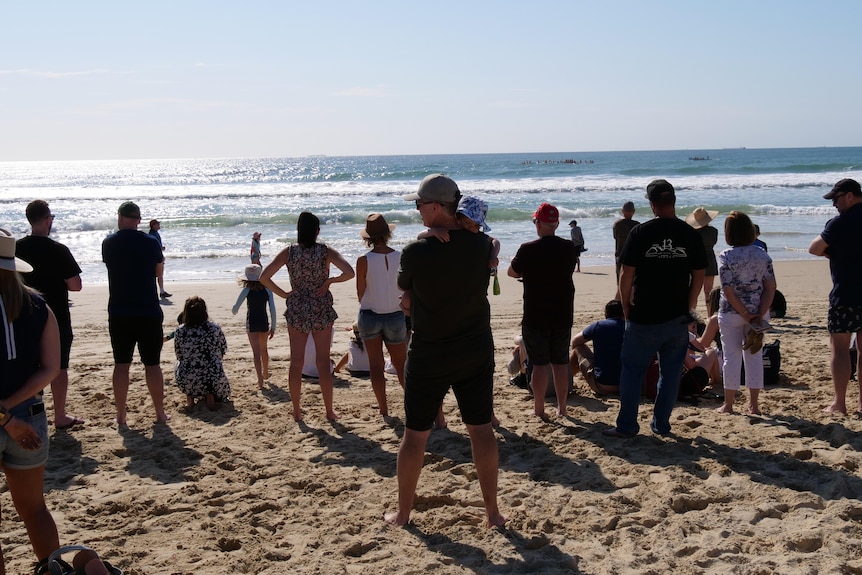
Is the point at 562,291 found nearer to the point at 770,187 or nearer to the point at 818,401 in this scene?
the point at 818,401

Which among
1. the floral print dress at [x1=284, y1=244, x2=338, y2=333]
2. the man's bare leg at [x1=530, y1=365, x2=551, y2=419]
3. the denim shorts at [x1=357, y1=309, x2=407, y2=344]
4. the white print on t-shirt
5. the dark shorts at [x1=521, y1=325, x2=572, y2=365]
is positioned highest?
the white print on t-shirt

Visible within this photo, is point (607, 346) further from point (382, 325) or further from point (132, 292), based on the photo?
point (132, 292)

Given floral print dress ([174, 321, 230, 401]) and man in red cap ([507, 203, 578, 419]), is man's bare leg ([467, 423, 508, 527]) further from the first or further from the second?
floral print dress ([174, 321, 230, 401])

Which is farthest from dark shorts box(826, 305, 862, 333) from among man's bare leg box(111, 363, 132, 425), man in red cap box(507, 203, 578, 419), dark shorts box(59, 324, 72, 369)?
dark shorts box(59, 324, 72, 369)

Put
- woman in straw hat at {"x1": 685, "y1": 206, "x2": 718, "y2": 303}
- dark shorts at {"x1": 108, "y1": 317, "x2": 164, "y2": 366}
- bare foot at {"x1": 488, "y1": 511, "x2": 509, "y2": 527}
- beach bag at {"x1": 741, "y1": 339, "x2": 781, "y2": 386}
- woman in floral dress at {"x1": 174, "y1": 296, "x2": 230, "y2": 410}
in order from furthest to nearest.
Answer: woman in straw hat at {"x1": 685, "y1": 206, "x2": 718, "y2": 303} → beach bag at {"x1": 741, "y1": 339, "x2": 781, "y2": 386} → woman in floral dress at {"x1": 174, "y1": 296, "x2": 230, "y2": 410} → dark shorts at {"x1": 108, "y1": 317, "x2": 164, "y2": 366} → bare foot at {"x1": 488, "y1": 511, "x2": 509, "y2": 527}

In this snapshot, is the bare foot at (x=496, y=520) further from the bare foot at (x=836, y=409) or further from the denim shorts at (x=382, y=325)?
the bare foot at (x=836, y=409)

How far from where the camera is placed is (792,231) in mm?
21531

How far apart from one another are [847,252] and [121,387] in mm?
5047

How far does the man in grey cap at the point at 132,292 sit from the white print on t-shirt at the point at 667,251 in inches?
131

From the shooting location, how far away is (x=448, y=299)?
11.3 feet

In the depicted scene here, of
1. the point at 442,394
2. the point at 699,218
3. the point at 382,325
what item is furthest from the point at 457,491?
the point at 699,218

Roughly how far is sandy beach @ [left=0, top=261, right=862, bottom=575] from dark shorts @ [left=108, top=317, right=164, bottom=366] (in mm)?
535

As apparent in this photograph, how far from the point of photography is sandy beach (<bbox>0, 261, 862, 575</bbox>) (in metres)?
3.46

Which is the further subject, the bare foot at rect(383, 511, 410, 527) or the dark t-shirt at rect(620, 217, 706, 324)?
the dark t-shirt at rect(620, 217, 706, 324)
